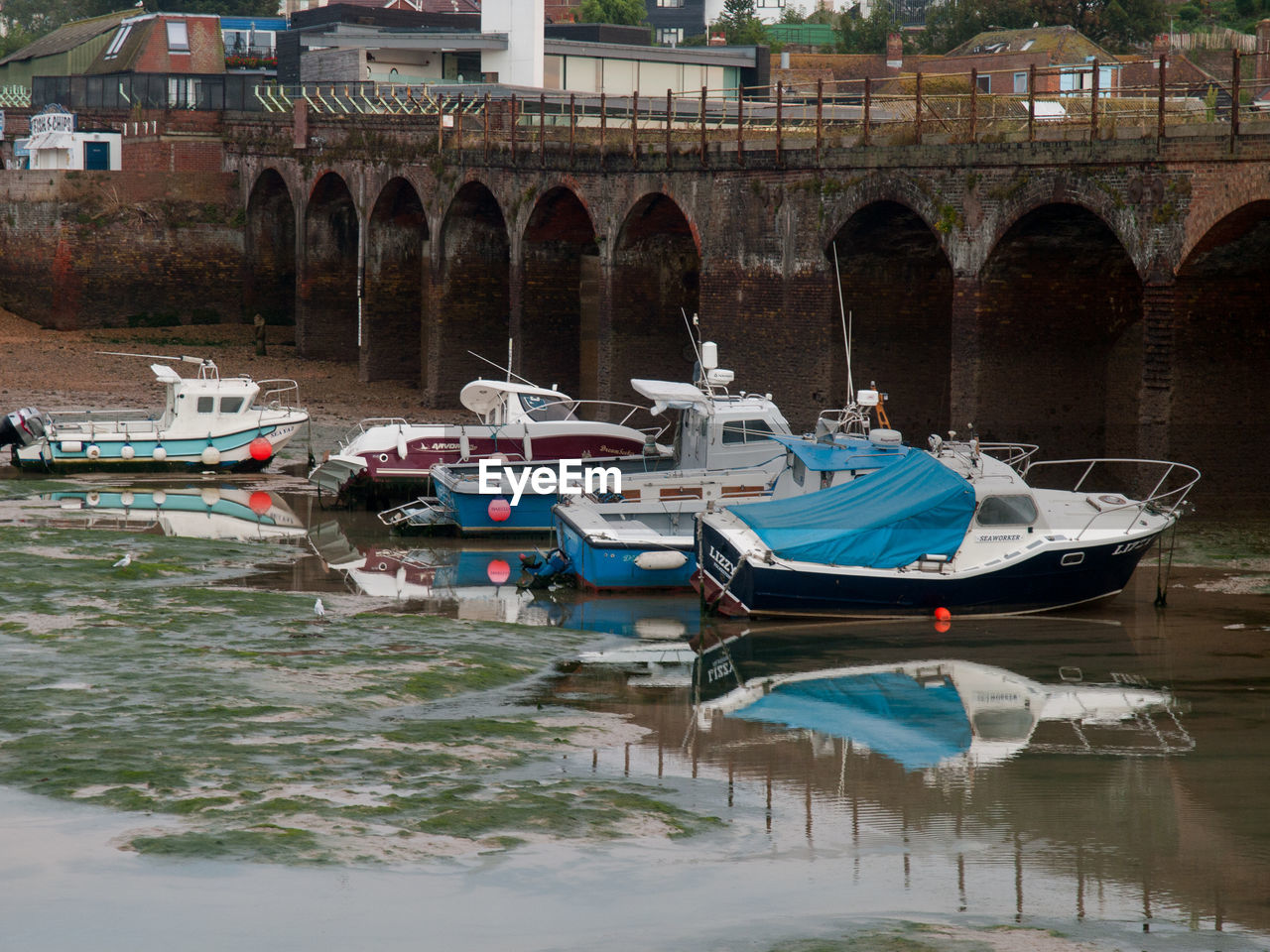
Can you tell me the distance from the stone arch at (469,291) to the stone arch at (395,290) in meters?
2.71

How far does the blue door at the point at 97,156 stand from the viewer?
52781 mm

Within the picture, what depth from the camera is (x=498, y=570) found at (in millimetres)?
22719

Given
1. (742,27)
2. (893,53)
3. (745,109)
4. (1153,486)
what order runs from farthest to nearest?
(742,27) < (893,53) < (745,109) < (1153,486)

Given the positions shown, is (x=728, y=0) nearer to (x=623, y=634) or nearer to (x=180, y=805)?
(x=623, y=634)

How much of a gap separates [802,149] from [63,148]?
105ft

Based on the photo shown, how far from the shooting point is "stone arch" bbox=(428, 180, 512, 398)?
129ft

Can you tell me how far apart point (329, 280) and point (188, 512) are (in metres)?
20.9

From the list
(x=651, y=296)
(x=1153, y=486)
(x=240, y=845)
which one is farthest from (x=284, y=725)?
(x=651, y=296)

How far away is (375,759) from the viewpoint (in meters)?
13.4

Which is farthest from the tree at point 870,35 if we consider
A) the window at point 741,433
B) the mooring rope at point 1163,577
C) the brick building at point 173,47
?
the mooring rope at point 1163,577

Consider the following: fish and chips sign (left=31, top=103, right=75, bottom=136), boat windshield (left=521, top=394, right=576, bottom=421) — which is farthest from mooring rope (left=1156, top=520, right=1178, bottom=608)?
fish and chips sign (left=31, top=103, right=75, bottom=136)

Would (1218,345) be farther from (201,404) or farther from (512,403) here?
(201,404)

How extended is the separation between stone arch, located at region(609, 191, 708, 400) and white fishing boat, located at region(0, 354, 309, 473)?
722 cm

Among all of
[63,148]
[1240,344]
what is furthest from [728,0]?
[1240,344]
